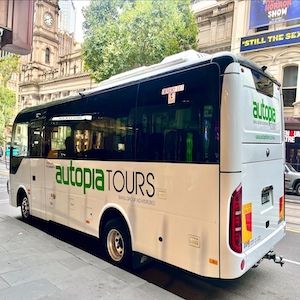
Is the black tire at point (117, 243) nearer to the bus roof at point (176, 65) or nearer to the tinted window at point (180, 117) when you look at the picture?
the tinted window at point (180, 117)

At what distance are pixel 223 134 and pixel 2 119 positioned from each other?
3094cm

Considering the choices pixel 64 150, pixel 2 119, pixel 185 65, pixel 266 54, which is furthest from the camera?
pixel 2 119

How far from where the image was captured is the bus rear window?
174 inches

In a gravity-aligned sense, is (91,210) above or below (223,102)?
below

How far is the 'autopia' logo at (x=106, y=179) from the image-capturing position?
15.8 feet

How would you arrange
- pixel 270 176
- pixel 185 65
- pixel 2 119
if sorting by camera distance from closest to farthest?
pixel 185 65 < pixel 270 176 < pixel 2 119

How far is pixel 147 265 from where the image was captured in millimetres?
5633

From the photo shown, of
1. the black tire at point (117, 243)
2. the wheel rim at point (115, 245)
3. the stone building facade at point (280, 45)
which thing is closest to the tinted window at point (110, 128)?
the black tire at point (117, 243)

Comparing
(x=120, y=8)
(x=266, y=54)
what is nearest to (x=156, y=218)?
(x=266, y=54)

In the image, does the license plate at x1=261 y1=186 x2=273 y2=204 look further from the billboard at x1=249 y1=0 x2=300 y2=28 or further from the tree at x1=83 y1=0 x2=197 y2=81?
the billboard at x1=249 y1=0 x2=300 y2=28

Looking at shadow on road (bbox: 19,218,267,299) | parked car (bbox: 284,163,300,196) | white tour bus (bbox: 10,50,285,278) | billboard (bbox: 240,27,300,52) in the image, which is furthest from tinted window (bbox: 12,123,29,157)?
billboard (bbox: 240,27,300,52)

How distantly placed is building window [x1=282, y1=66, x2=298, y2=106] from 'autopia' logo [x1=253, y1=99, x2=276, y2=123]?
16566mm

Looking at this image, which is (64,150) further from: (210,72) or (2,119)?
(2,119)

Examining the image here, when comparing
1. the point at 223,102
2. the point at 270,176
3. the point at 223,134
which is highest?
the point at 223,102
